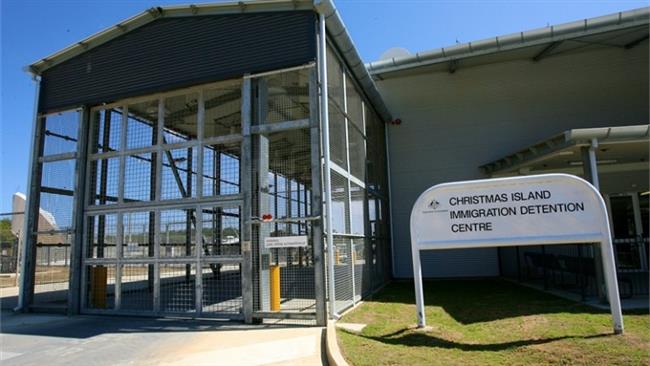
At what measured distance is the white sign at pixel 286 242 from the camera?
7082mm

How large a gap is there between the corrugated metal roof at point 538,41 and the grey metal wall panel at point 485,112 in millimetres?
655

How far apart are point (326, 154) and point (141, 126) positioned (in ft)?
15.3


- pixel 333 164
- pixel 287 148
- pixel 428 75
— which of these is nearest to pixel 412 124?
pixel 428 75

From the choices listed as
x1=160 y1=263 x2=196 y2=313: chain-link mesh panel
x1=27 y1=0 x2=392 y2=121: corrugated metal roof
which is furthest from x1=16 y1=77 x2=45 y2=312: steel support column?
x1=160 y1=263 x2=196 y2=313: chain-link mesh panel

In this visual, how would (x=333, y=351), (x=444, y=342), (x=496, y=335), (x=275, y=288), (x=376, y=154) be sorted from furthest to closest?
(x=376, y=154), (x=275, y=288), (x=496, y=335), (x=444, y=342), (x=333, y=351)

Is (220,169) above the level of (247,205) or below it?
above

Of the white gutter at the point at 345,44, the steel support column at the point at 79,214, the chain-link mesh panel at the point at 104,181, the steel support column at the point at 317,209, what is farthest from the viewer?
the chain-link mesh panel at the point at 104,181

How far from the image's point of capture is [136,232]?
898cm

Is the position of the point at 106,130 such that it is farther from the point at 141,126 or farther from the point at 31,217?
the point at 31,217

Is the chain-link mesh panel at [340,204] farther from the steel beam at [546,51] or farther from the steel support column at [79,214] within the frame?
the steel beam at [546,51]

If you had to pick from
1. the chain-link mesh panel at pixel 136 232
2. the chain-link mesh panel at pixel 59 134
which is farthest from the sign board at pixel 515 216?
the chain-link mesh panel at pixel 59 134

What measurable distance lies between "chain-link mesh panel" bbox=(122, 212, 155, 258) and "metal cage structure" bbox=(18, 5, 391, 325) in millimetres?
29

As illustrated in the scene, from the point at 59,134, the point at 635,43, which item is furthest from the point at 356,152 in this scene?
the point at 635,43

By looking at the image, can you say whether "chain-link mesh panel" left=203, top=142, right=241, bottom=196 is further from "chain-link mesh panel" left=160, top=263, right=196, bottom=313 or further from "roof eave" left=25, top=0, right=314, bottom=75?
"roof eave" left=25, top=0, right=314, bottom=75
